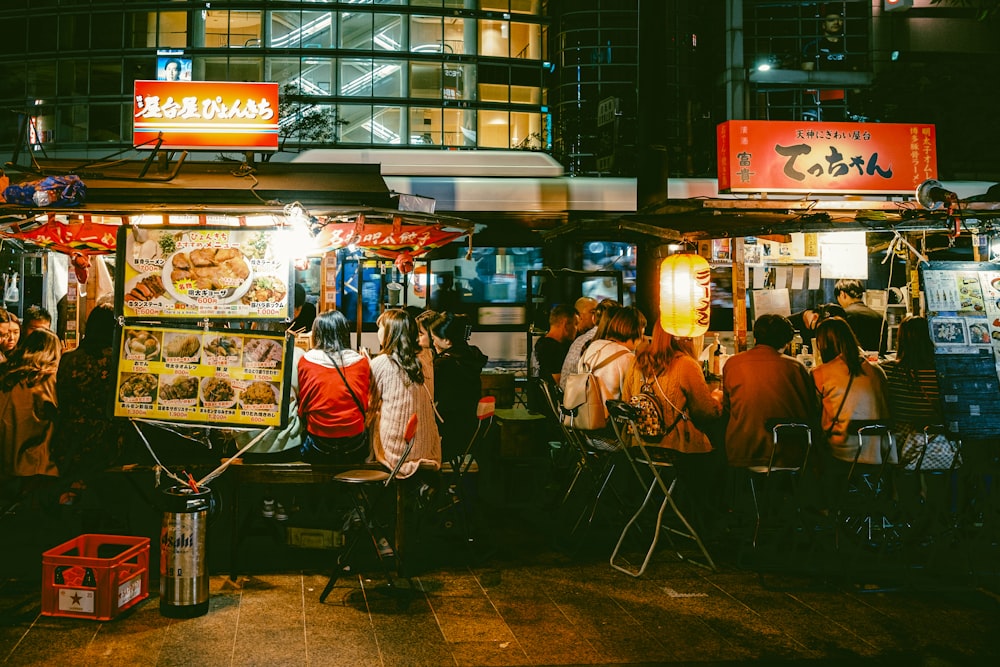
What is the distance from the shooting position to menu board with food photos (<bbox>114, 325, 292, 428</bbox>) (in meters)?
5.56

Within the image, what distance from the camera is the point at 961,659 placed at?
481 centimetres

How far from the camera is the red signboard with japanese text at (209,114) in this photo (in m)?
10.3

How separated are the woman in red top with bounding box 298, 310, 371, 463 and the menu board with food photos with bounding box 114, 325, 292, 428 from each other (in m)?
0.61

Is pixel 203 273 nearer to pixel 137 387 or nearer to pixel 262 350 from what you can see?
pixel 262 350

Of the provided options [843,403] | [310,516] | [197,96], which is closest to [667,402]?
[843,403]

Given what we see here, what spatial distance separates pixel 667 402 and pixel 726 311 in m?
7.01

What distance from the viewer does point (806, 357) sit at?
1010cm

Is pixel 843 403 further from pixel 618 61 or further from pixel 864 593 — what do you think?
pixel 618 61

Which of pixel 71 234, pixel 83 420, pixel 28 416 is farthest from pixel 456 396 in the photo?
pixel 71 234

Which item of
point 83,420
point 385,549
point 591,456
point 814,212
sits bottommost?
point 385,549

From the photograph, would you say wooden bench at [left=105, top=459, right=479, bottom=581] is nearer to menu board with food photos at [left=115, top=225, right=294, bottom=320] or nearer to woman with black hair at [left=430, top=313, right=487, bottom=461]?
woman with black hair at [left=430, top=313, right=487, bottom=461]

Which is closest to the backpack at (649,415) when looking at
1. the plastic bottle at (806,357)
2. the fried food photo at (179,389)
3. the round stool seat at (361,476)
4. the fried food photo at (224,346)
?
the round stool seat at (361,476)

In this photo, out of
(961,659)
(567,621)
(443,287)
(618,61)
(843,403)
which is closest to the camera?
(961,659)

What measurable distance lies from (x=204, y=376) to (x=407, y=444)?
159cm
